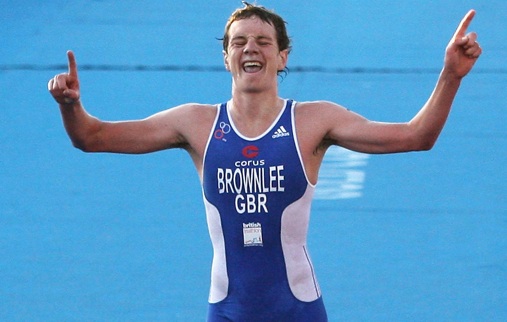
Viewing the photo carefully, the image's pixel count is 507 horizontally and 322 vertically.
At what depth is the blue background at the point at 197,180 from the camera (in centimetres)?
638

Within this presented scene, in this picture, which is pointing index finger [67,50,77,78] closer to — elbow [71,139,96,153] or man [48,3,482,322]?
man [48,3,482,322]

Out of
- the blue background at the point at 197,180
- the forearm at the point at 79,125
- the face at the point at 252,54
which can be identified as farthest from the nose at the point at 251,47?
the blue background at the point at 197,180

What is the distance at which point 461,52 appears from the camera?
12.5 feet

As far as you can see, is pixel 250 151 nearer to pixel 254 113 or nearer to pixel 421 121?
pixel 254 113

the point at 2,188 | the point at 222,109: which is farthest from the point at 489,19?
the point at 222,109

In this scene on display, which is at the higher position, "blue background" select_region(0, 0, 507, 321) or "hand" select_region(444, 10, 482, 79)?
"blue background" select_region(0, 0, 507, 321)

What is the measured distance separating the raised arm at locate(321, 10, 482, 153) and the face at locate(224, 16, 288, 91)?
10.6 inches

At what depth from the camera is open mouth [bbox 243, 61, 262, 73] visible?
408cm

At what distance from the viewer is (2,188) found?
7949mm

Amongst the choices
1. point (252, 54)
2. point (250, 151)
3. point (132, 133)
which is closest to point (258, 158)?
point (250, 151)

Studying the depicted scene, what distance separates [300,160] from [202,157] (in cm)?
37

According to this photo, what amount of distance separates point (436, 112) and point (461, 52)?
232 mm

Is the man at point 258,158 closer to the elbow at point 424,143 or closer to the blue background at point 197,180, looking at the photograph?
the elbow at point 424,143

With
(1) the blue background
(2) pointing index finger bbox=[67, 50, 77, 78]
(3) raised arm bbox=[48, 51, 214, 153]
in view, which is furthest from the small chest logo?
(1) the blue background
